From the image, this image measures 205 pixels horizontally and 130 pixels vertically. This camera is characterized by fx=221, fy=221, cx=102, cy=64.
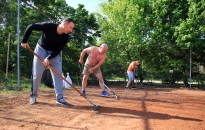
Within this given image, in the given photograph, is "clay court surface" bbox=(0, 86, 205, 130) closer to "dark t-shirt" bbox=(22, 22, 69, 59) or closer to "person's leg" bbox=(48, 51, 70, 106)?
"person's leg" bbox=(48, 51, 70, 106)

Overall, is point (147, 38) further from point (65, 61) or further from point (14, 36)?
point (14, 36)

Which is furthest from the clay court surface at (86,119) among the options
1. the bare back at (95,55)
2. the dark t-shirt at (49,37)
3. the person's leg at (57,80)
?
the bare back at (95,55)

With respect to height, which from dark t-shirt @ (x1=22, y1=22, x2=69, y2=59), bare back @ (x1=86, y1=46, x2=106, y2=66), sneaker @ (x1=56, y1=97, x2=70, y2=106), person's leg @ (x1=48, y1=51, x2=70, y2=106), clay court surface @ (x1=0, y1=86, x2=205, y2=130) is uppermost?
dark t-shirt @ (x1=22, y1=22, x2=69, y2=59)

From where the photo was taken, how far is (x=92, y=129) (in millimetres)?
2748

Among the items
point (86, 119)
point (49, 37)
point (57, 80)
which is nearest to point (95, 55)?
point (57, 80)

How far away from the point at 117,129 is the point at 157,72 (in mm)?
10783

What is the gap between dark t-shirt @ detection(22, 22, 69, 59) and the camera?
161 inches

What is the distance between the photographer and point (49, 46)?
432 centimetres

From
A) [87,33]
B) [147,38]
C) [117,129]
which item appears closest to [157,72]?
[147,38]

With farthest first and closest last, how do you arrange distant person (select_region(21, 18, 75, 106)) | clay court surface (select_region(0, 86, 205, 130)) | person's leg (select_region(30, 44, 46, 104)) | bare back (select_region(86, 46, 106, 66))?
bare back (select_region(86, 46, 106, 66)), person's leg (select_region(30, 44, 46, 104)), distant person (select_region(21, 18, 75, 106)), clay court surface (select_region(0, 86, 205, 130))

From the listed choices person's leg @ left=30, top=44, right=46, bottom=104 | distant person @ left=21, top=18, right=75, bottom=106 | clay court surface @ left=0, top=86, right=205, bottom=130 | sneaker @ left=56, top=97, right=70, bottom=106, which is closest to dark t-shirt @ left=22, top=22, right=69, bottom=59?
distant person @ left=21, top=18, right=75, bottom=106

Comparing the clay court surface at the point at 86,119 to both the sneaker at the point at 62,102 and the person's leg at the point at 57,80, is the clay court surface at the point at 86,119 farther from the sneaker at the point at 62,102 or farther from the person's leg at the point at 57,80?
the person's leg at the point at 57,80

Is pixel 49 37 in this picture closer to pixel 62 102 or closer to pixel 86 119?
pixel 62 102

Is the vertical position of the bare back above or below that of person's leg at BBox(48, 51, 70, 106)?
above
